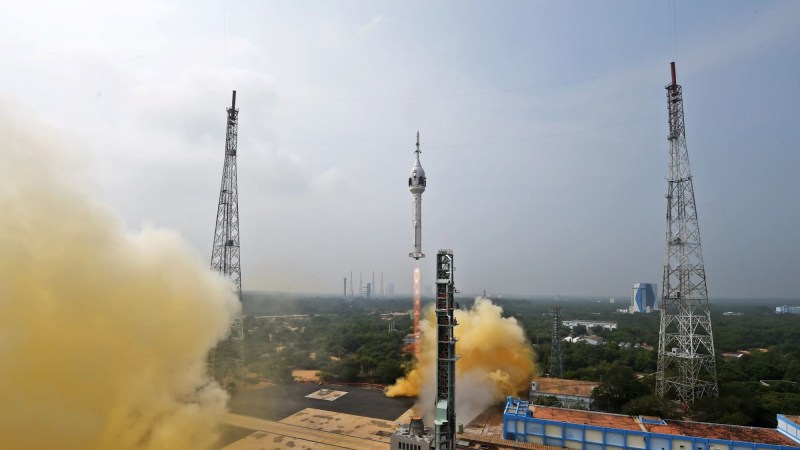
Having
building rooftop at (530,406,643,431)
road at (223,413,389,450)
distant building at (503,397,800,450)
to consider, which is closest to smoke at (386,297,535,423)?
building rooftop at (530,406,643,431)

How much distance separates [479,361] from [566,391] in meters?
10.5

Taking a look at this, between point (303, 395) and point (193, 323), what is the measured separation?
1048 inches

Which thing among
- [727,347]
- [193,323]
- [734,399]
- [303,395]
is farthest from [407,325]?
[193,323]

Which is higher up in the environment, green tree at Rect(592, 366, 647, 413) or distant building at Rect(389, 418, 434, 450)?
distant building at Rect(389, 418, 434, 450)

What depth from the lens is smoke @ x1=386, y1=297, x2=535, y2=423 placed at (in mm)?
48938

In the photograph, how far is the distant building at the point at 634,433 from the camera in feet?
110

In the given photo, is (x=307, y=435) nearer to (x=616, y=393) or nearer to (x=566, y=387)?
(x=566, y=387)

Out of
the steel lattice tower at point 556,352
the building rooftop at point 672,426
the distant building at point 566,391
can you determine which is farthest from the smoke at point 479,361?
the building rooftop at point 672,426

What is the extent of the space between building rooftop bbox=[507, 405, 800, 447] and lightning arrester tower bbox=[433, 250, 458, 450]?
14.9 metres

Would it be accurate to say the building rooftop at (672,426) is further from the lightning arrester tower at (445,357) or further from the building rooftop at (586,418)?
the lightning arrester tower at (445,357)

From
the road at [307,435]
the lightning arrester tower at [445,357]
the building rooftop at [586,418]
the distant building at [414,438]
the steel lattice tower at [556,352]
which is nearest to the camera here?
the lightning arrester tower at [445,357]

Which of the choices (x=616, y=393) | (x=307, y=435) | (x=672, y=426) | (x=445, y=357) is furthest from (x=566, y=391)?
(x=445, y=357)

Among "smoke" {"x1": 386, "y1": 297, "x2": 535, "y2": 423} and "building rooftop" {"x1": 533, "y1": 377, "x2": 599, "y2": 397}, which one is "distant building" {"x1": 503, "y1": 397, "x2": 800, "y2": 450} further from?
"building rooftop" {"x1": 533, "y1": 377, "x2": 599, "y2": 397}

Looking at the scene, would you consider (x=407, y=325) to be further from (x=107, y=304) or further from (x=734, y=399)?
(x=107, y=304)
